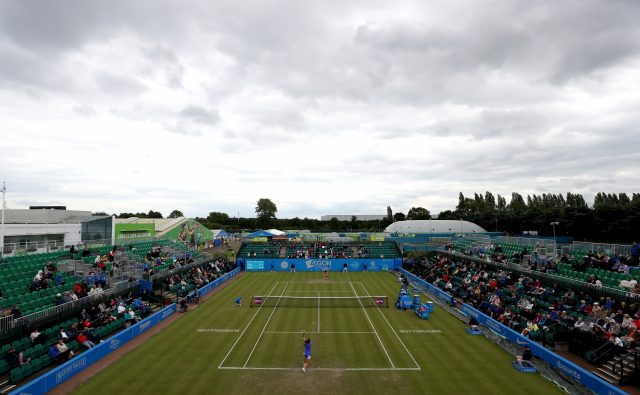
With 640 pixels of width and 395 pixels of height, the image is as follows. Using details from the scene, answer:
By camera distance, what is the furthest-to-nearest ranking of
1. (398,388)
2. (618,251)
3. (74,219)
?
1. (74,219)
2. (618,251)
3. (398,388)

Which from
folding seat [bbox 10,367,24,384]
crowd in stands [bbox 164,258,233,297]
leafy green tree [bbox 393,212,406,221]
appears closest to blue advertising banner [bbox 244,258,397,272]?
crowd in stands [bbox 164,258,233,297]

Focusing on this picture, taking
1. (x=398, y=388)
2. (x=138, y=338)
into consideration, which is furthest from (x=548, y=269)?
(x=138, y=338)

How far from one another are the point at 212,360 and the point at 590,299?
25.5m

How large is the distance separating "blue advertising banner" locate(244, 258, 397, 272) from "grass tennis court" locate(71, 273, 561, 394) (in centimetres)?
2715

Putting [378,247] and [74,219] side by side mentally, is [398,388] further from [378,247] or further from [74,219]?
[74,219]

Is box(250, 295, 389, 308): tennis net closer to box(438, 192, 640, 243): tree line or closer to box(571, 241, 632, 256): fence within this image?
box(571, 241, 632, 256): fence

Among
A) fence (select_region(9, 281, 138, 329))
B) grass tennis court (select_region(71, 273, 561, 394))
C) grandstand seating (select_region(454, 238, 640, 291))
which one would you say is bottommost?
grass tennis court (select_region(71, 273, 561, 394))

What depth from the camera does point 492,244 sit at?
51.9 m

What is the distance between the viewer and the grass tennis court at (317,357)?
722 inches

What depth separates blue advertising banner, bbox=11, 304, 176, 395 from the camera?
1698 cm

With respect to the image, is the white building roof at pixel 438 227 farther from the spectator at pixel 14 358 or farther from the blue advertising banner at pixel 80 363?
the spectator at pixel 14 358

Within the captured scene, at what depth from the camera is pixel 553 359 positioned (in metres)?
20.4

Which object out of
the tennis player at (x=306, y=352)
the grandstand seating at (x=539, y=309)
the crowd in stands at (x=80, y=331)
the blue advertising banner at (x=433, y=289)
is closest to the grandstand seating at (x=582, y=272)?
the grandstand seating at (x=539, y=309)

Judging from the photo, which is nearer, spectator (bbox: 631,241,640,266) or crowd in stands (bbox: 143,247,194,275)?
spectator (bbox: 631,241,640,266)
